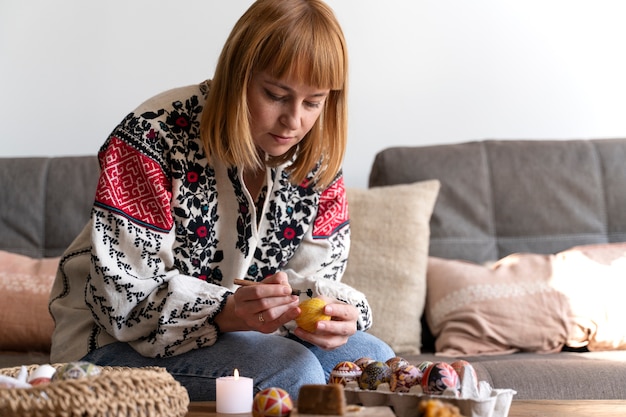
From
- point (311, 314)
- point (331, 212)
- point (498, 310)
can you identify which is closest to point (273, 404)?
point (311, 314)

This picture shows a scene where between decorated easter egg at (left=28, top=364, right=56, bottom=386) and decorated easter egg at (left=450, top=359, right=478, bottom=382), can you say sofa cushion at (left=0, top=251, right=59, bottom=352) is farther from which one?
decorated easter egg at (left=450, top=359, right=478, bottom=382)

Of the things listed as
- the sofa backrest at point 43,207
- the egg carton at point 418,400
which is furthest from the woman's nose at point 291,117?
the sofa backrest at point 43,207

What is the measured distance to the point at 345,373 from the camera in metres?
1.26

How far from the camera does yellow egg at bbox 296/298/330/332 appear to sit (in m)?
1.40

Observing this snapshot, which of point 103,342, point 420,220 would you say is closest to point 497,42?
point 420,220

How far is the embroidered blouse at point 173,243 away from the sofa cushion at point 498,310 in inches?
22.9

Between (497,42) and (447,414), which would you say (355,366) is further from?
(497,42)

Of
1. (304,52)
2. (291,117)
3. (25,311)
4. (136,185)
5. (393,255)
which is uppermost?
(304,52)

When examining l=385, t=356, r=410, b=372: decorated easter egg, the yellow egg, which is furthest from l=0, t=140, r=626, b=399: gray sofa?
l=385, t=356, r=410, b=372: decorated easter egg

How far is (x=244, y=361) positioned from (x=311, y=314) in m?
0.15

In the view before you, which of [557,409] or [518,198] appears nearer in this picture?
[557,409]

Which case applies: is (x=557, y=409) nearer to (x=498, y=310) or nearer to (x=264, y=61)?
(x=264, y=61)

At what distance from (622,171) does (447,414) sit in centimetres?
171

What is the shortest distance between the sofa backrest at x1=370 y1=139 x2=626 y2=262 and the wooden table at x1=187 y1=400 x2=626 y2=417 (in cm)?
113
